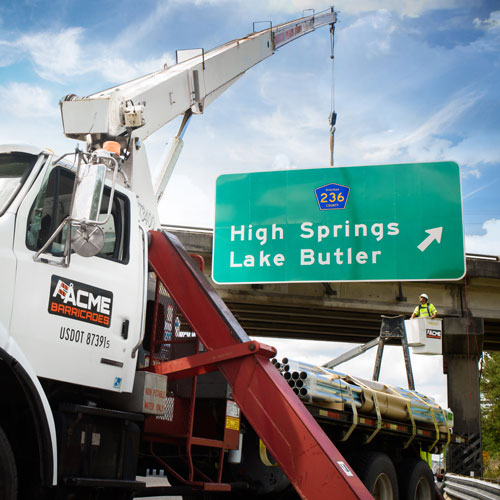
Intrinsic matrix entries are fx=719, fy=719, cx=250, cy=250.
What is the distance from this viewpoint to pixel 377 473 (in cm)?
793

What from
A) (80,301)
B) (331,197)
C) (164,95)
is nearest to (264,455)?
(80,301)

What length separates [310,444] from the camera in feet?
18.5

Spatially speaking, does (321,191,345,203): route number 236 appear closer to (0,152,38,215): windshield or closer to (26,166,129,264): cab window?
(26,166,129,264): cab window

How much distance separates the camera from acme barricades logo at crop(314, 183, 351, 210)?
15.7 m

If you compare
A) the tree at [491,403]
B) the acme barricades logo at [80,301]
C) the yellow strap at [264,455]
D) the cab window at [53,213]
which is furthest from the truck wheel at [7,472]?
the tree at [491,403]

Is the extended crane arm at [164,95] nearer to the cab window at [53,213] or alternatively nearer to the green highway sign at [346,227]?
the cab window at [53,213]

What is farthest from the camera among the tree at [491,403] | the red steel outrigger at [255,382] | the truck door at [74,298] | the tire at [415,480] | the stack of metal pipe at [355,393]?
the tree at [491,403]

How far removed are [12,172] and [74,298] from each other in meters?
0.97

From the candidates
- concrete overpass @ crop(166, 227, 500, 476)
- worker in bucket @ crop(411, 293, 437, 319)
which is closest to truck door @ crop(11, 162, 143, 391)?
worker in bucket @ crop(411, 293, 437, 319)

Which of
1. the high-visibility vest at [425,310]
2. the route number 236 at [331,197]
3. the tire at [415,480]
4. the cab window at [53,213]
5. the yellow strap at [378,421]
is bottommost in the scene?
the tire at [415,480]

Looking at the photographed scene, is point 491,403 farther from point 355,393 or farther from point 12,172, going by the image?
point 12,172

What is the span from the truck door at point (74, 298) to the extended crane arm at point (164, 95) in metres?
2.30

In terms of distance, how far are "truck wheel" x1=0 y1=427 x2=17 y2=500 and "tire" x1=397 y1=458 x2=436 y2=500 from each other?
564 centimetres

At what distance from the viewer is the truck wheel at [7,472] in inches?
163
